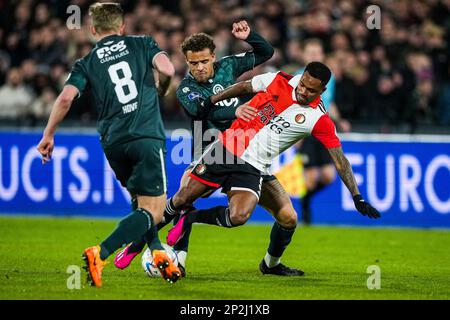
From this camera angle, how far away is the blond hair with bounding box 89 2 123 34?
779cm

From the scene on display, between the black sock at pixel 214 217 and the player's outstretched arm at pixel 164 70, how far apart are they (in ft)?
4.76

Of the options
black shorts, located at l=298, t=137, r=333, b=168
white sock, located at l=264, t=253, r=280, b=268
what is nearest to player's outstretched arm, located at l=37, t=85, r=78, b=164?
white sock, located at l=264, t=253, r=280, b=268

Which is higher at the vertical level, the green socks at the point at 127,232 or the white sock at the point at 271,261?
the green socks at the point at 127,232

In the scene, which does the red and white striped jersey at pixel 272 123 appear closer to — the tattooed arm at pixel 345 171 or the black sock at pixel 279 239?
the tattooed arm at pixel 345 171

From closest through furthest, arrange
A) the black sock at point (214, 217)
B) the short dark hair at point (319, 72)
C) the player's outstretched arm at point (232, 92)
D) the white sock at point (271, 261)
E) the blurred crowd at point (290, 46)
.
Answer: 1. the short dark hair at point (319, 72)
2. the player's outstretched arm at point (232, 92)
3. the black sock at point (214, 217)
4. the white sock at point (271, 261)
5. the blurred crowd at point (290, 46)

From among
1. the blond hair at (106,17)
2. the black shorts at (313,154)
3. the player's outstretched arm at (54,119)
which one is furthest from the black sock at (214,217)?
the black shorts at (313,154)

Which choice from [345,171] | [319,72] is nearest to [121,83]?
[319,72]

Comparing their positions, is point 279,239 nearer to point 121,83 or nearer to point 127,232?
point 127,232

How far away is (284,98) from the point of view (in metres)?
8.92

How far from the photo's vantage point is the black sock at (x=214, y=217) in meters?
8.78

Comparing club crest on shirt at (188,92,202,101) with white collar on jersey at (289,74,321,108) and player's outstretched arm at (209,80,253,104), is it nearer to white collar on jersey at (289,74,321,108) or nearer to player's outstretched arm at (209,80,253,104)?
player's outstretched arm at (209,80,253,104)

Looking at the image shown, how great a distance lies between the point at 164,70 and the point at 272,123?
1.66 meters
